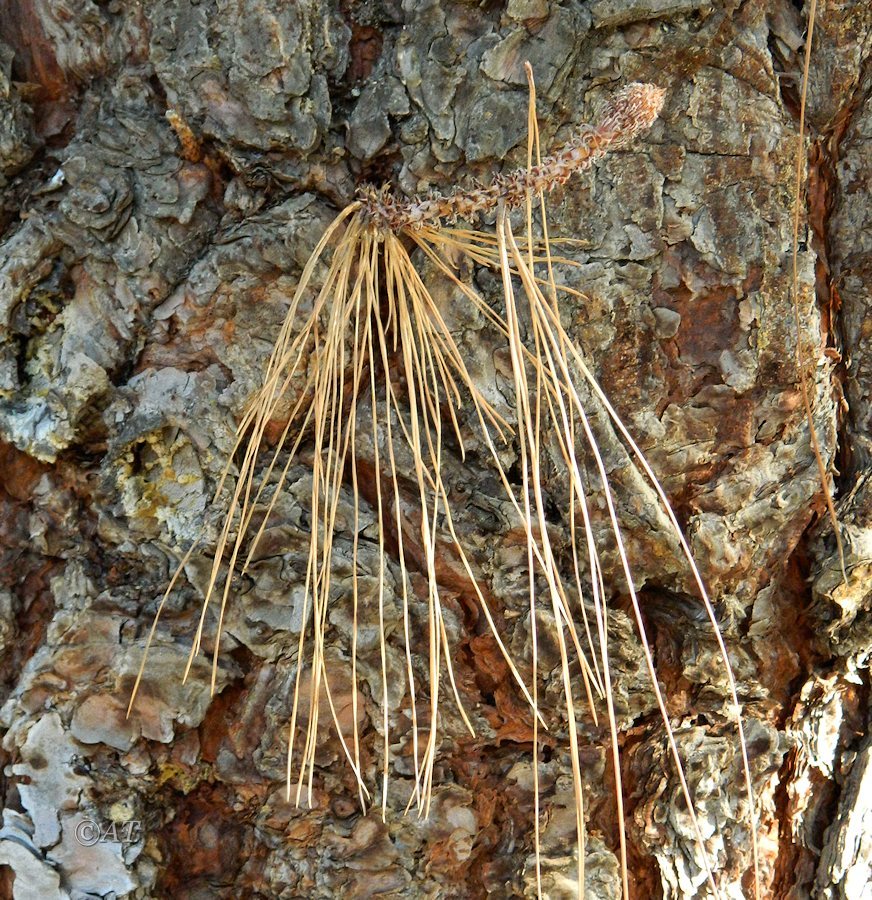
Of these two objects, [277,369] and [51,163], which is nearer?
[277,369]

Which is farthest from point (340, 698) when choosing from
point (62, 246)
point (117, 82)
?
point (117, 82)

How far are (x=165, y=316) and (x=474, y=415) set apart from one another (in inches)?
12.7

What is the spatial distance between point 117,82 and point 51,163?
11cm

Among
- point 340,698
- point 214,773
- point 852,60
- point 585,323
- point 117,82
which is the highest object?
point 852,60

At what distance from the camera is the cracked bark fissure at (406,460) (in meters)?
0.80

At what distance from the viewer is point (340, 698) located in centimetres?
82

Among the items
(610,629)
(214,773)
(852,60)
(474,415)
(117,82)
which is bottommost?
(214,773)

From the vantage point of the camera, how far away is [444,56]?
2.62 feet

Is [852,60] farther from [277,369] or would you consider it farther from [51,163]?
[51,163]

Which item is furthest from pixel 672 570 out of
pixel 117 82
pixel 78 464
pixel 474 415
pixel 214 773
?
pixel 117 82

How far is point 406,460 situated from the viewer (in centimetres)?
82

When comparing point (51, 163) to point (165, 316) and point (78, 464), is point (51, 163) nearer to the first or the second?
point (165, 316)

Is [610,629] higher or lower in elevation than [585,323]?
lower

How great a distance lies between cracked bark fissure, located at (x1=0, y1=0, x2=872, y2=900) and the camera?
0.80 metres
